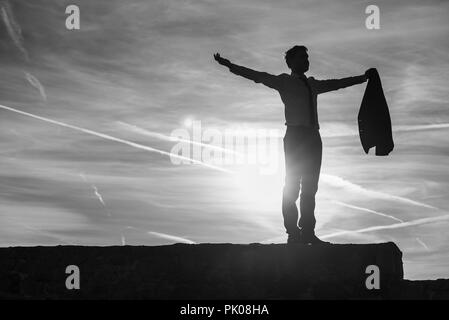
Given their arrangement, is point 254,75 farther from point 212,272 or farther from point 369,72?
point 212,272

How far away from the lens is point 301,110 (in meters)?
8.62

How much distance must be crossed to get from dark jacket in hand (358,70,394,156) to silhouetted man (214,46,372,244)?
0.88 meters

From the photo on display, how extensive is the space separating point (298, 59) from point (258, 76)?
539 millimetres

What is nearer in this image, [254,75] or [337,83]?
[254,75]

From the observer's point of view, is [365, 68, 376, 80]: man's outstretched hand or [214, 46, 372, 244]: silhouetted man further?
[365, 68, 376, 80]: man's outstretched hand

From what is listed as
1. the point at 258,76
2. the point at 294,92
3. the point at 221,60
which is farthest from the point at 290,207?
the point at 221,60

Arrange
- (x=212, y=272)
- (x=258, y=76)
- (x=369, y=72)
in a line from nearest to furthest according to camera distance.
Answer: (x=212, y=272), (x=258, y=76), (x=369, y=72)

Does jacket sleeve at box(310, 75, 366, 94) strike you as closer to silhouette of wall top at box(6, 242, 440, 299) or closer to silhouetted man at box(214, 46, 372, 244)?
silhouetted man at box(214, 46, 372, 244)

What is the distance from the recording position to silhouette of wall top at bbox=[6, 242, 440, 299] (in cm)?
827

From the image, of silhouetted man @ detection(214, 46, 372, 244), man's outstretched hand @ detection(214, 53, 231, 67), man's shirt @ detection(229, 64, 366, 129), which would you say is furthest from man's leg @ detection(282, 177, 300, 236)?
man's outstretched hand @ detection(214, 53, 231, 67)

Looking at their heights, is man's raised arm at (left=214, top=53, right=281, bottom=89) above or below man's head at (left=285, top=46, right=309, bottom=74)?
below

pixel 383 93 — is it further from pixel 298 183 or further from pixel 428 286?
pixel 428 286

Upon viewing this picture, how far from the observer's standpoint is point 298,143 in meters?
8.62
